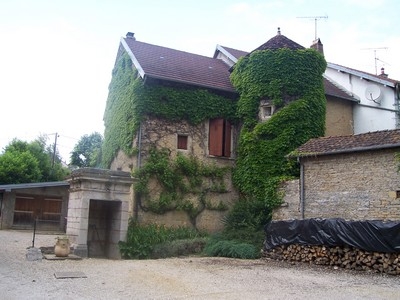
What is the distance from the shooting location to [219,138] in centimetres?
1978

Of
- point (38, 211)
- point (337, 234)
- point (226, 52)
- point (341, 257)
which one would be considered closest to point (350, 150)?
point (337, 234)

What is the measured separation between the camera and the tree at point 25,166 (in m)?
30.8

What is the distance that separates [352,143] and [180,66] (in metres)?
9.87

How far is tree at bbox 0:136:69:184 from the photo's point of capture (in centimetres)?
3084

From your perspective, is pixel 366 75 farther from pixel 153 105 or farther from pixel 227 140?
pixel 153 105

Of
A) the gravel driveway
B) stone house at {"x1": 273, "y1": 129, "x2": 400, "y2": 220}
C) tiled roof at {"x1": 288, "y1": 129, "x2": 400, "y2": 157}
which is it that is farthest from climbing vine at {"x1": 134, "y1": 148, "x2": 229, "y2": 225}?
the gravel driveway

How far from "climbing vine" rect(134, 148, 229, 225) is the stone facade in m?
4.09

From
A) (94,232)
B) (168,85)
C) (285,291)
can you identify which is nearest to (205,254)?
(94,232)

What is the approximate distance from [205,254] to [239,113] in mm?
7506

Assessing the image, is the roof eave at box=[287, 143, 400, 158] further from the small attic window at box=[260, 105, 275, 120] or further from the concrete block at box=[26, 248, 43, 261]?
the concrete block at box=[26, 248, 43, 261]

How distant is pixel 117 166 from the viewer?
2039 cm

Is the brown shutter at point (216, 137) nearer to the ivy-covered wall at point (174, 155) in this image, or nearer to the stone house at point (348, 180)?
the ivy-covered wall at point (174, 155)

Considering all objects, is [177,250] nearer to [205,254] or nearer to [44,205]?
[205,254]

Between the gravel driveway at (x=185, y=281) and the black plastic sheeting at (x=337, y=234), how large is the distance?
2.77 ft
